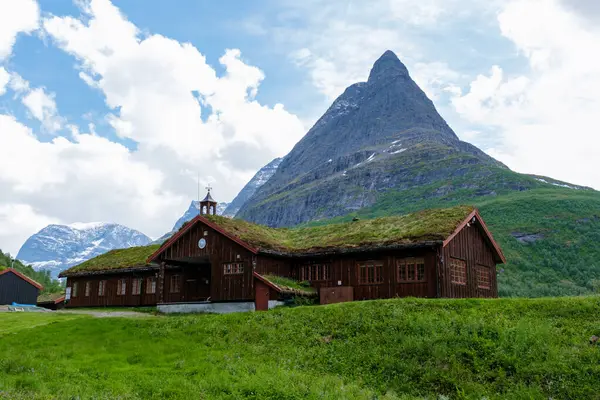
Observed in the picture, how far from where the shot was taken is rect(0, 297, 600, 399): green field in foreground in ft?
66.0

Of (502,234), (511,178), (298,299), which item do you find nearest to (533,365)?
(298,299)

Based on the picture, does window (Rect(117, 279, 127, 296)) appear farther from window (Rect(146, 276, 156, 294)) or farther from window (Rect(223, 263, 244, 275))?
window (Rect(223, 263, 244, 275))

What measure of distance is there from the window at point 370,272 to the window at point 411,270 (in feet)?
4.60

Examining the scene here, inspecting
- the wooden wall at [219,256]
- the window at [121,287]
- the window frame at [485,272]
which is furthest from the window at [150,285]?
the window frame at [485,272]

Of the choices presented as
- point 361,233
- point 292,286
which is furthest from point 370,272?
point 292,286

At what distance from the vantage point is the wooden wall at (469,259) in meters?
35.8

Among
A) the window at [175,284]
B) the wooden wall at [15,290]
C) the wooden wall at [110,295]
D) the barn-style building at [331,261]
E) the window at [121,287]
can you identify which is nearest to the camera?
the barn-style building at [331,261]

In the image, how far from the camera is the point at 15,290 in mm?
61000

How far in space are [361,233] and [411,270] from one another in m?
5.49

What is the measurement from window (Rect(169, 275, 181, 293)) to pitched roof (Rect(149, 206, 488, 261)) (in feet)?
12.9

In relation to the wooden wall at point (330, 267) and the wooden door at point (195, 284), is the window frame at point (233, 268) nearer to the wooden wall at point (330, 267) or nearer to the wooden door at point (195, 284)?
the wooden wall at point (330, 267)

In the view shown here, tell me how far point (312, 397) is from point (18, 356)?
14.0 meters

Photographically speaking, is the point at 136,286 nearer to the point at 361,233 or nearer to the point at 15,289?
the point at 15,289

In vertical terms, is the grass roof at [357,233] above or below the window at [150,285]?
above
